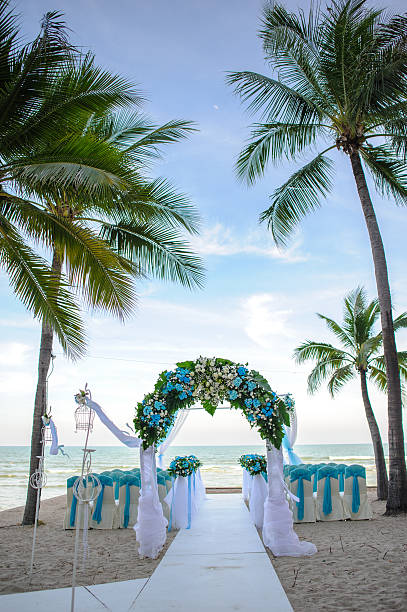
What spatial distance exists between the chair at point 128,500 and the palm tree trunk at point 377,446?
676 centimetres

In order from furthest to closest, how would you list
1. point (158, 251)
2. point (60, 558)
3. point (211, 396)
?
point (158, 251) → point (211, 396) → point (60, 558)

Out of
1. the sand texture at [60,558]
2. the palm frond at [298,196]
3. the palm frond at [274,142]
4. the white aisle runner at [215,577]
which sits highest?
the palm frond at [274,142]

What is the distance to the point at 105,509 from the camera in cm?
853

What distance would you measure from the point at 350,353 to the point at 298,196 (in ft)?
18.7

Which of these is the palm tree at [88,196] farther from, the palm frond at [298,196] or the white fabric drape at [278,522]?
the white fabric drape at [278,522]

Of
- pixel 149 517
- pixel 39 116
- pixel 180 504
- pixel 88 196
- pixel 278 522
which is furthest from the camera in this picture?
pixel 180 504

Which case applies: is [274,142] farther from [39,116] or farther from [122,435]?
[122,435]

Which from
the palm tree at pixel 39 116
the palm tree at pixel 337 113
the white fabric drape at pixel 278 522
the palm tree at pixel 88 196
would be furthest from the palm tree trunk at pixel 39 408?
the palm tree at pixel 337 113

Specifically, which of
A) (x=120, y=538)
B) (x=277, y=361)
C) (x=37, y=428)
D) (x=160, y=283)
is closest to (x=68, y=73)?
(x=160, y=283)

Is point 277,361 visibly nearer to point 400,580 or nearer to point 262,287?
point 262,287

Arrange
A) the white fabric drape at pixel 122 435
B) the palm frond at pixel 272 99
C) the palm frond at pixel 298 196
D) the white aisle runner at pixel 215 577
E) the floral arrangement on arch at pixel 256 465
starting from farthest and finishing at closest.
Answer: the palm frond at pixel 298 196 < the palm frond at pixel 272 99 < the floral arrangement on arch at pixel 256 465 < the white fabric drape at pixel 122 435 < the white aisle runner at pixel 215 577

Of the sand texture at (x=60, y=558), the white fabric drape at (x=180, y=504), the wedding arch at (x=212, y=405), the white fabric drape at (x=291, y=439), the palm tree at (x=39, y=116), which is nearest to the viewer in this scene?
the sand texture at (x=60, y=558)

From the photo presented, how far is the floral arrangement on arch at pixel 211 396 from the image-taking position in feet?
21.5

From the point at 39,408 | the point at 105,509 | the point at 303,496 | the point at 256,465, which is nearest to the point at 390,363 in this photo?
the point at 303,496
